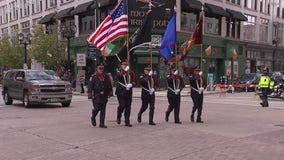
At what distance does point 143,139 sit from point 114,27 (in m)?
4.98

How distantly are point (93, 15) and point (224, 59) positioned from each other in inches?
614

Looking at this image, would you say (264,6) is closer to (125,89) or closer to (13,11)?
(13,11)

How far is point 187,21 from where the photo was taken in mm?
35344

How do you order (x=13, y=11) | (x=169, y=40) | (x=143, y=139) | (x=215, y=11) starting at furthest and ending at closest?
(x=13, y=11), (x=215, y=11), (x=169, y=40), (x=143, y=139)

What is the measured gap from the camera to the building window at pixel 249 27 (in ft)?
149

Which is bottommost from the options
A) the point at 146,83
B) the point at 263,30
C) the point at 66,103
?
the point at 66,103

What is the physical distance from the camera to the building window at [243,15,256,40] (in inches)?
1788

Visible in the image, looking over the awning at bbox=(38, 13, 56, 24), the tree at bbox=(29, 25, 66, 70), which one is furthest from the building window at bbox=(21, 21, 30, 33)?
the tree at bbox=(29, 25, 66, 70)

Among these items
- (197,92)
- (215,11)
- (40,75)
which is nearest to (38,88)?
(40,75)

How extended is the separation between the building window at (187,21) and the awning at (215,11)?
5.28 ft

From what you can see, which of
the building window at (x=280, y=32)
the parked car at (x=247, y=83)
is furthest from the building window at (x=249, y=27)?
the parked car at (x=247, y=83)

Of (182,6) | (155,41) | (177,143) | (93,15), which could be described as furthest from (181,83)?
(93,15)

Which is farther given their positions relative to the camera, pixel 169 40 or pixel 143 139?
pixel 169 40

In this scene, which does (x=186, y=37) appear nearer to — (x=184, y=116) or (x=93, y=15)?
(x=93, y=15)
